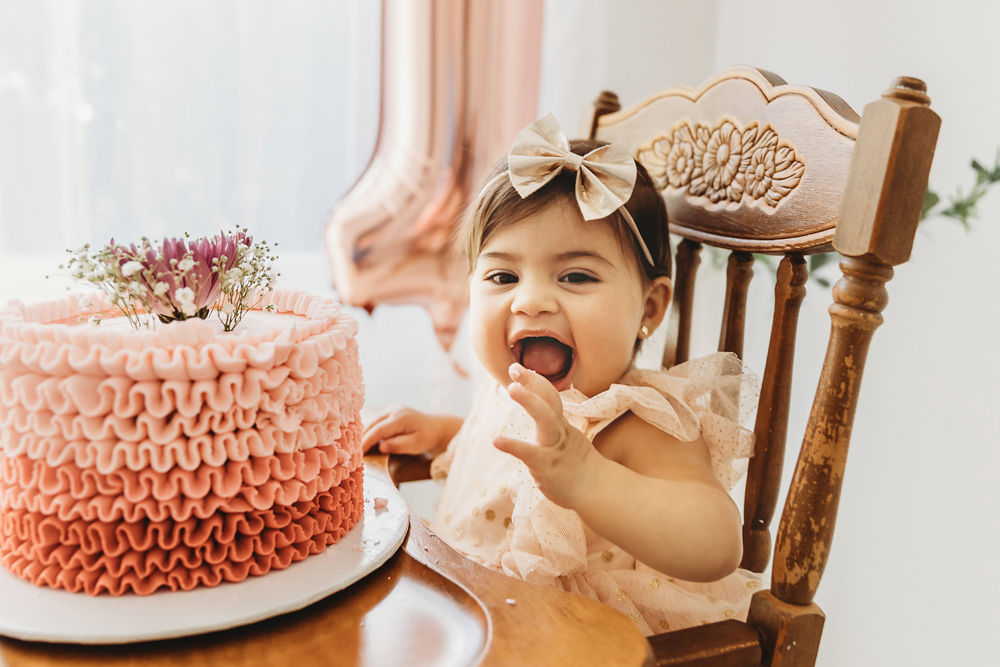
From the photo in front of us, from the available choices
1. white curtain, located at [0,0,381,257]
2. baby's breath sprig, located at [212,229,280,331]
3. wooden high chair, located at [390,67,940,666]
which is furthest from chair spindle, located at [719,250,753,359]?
white curtain, located at [0,0,381,257]

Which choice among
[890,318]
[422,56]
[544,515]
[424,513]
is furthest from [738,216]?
[424,513]

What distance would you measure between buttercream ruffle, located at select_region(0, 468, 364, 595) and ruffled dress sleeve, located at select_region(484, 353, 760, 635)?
12.0 inches

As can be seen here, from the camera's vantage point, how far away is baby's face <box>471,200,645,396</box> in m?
0.81

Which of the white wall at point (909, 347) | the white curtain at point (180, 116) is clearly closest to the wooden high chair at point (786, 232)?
the white wall at point (909, 347)

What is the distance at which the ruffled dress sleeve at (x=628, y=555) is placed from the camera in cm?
74

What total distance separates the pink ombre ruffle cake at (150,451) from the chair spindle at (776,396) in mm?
557

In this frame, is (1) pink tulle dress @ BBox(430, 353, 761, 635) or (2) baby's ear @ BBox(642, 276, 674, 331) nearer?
(1) pink tulle dress @ BBox(430, 353, 761, 635)

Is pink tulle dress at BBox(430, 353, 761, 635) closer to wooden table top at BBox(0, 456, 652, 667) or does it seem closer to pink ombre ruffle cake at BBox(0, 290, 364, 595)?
wooden table top at BBox(0, 456, 652, 667)

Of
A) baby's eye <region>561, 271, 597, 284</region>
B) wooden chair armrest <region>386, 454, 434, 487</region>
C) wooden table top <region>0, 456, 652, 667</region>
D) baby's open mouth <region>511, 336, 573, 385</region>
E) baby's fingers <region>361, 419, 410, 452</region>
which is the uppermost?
baby's eye <region>561, 271, 597, 284</region>

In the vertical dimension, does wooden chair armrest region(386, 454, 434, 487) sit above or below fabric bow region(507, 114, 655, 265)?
below

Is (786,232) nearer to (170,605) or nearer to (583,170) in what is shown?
(583,170)

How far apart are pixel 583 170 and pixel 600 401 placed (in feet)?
0.91

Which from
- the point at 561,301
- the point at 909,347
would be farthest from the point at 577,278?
the point at 909,347

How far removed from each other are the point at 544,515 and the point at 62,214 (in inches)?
38.9
